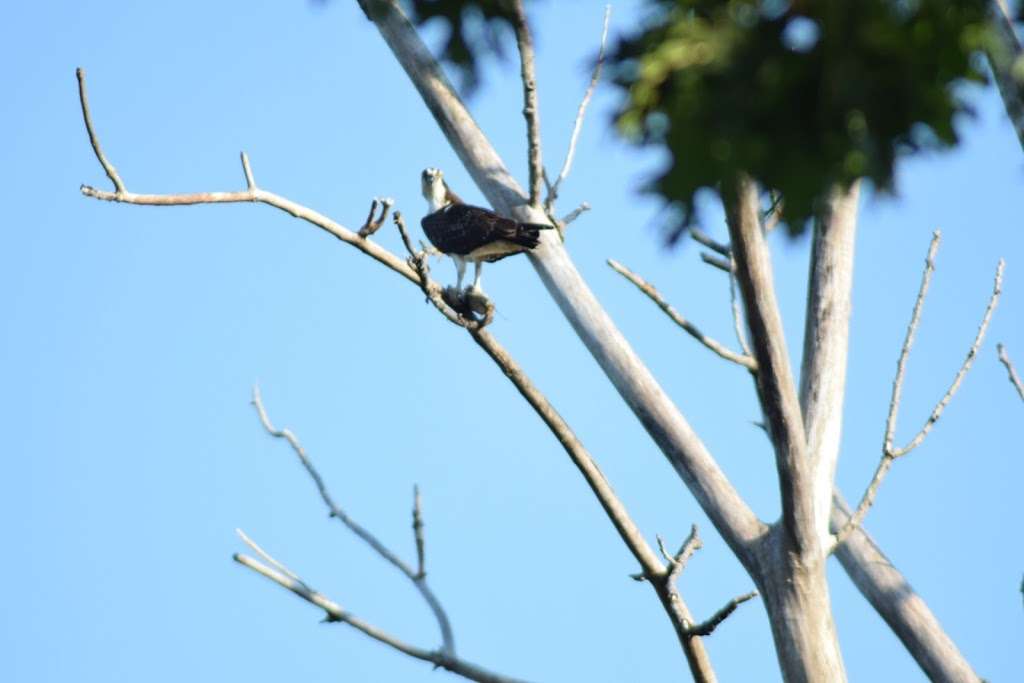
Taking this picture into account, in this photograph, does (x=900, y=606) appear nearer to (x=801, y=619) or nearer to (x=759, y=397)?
(x=801, y=619)

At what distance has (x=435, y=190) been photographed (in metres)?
9.64

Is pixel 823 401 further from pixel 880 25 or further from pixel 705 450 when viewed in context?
pixel 880 25

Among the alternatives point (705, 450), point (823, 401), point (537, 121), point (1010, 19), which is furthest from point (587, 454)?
point (1010, 19)

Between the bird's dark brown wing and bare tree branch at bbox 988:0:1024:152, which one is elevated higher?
the bird's dark brown wing

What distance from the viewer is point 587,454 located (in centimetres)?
532

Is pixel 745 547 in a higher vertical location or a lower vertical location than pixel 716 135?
higher

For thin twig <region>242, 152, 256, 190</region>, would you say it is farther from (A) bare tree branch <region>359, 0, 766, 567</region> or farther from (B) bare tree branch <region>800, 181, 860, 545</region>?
(B) bare tree branch <region>800, 181, 860, 545</region>

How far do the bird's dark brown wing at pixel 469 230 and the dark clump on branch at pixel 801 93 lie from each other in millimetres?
4047

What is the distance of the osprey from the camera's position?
680 centimetres

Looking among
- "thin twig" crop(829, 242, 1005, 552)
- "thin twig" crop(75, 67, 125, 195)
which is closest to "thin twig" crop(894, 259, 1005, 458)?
"thin twig" crop(829, 242, 1005, 552)

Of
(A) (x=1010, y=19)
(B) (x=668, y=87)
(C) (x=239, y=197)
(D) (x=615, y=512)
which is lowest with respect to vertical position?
(B) (x=668, y=87)

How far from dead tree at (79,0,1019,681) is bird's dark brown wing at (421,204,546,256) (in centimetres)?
9

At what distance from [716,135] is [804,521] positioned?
2663 mm

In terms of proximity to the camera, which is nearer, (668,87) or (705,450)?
(668,87)
